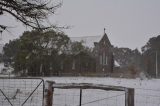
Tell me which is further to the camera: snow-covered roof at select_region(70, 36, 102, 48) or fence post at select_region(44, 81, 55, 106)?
snow-covered roof at select_region(70, 36, 102, 48)

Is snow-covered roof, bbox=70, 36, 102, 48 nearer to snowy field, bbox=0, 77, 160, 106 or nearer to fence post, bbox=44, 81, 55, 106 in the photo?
snowy field, bbox=0, 77, 160, 106

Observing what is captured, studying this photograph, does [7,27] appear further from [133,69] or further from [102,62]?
[102,62]

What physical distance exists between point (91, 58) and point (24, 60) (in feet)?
54.1

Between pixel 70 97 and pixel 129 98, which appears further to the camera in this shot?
pixel 70 97

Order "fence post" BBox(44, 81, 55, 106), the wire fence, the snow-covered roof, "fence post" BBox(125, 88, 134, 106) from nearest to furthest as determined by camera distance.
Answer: "fence post" BBox(125, 88, 134, 106)
"fence post" BBox(44, 81, 55, 106)
the wire fence
the snow-covered roof

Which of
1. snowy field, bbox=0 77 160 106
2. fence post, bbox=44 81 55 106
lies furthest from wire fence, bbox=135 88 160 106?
fence post, bbox=44 81 55 106

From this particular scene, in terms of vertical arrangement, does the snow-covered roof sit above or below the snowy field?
above

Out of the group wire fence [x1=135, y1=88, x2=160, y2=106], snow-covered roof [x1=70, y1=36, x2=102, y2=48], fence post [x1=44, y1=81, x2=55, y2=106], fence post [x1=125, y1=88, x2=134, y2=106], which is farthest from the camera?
snow-covered roof [x1=70, y1=36, x2=102, y2=48]

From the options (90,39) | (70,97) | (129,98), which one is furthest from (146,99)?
(90,39)

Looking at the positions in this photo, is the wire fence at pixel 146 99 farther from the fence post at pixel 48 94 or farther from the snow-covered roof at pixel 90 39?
the snow-covered roof at pixel 90 39

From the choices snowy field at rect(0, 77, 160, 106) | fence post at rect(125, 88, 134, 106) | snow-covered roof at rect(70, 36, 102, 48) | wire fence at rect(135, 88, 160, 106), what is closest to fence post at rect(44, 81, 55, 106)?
fence post at rect(125, 88, 134, 106)

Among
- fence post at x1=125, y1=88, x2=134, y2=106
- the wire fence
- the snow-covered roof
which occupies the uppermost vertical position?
the snow-covered roof

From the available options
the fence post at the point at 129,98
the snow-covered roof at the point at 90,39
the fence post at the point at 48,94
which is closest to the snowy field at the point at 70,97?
the fence post at the point at 48,94

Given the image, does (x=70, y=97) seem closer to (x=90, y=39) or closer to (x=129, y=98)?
(x=129, y=98)
